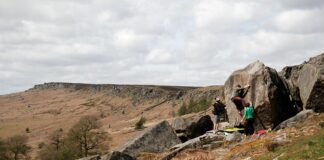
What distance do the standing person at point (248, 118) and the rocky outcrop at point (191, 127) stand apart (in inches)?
270

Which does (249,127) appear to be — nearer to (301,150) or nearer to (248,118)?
(248,118)

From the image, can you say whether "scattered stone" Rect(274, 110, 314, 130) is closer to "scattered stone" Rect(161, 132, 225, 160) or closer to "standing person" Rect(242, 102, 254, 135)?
"standing person" Rect(242, 102, 254, 135)

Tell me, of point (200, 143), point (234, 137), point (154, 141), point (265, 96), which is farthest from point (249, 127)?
point (154, 141)

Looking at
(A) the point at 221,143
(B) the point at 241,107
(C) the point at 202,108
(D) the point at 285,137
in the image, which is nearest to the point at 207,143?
(A) the point at 221,143

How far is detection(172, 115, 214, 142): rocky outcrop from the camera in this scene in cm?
3750

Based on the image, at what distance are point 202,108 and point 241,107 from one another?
11237 centimetres

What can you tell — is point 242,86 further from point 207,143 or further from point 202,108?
point 202,108

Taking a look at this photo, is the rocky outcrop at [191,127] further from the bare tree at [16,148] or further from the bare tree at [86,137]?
the bare tree at [16,148]

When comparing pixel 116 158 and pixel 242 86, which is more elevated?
pixel 242 86

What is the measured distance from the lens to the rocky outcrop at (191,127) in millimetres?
37500

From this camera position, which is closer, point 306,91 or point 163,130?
point 306,91

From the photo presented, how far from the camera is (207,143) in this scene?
31375mm

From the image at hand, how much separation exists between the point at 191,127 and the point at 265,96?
767 centimetres

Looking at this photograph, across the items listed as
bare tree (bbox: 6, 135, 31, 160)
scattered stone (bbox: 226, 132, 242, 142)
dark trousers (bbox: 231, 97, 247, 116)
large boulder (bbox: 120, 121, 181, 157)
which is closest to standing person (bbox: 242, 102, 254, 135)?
scattered stone (bbox: 226, 132, 242, 142)
